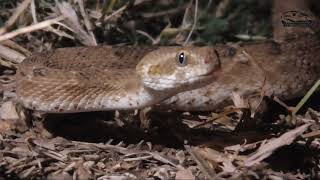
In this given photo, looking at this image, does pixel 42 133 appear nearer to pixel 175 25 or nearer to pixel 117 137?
pixel 117 137

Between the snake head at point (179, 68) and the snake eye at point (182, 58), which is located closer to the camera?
the snake head at point (179, 68)

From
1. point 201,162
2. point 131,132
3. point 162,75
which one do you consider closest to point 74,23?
point 131,132

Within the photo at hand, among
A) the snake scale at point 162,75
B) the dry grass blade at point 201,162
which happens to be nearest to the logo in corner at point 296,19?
the snake scale at point 162,75

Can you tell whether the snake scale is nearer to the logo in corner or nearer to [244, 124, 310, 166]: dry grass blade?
the logo in corner

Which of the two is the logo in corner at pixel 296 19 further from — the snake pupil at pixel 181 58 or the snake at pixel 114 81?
the snake pupil at pixel 181 58

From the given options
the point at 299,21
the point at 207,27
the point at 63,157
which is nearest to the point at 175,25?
the point at 207,27

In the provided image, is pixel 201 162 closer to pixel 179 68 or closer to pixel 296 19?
pixel 179 68
